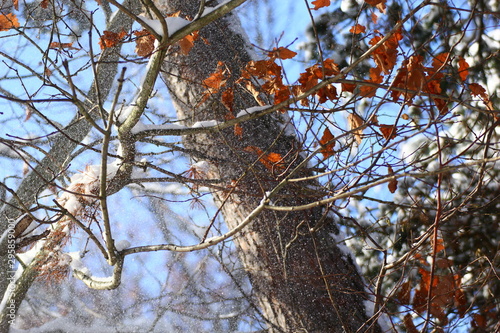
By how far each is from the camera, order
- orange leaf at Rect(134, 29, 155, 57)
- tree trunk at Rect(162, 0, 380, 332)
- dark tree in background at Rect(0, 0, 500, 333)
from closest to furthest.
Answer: dark tree in background at Rect(0, 0, 500, 333)
orange leaf at Rect(134, 29, 155, 57)
tree trunk at Rect(162, 0, 380, 332)

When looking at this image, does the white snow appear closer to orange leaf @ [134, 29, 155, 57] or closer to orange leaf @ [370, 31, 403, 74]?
orange leaf @ [134, 29, 155, 57]

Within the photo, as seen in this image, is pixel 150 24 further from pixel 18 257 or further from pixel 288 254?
pixel 18 257

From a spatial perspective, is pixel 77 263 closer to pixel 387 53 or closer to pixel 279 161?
pixel 279 161

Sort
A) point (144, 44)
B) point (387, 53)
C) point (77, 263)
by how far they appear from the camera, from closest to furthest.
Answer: point (387, 53), point (144, 44), point (77, 263)

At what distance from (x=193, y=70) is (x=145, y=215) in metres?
4.27

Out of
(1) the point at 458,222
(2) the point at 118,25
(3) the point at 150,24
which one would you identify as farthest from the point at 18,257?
(1) the point at 458,222

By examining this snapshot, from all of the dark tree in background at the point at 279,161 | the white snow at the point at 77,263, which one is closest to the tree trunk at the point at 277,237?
the dark tree in background at the point at 279,161

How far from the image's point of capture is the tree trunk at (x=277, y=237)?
1983 mm

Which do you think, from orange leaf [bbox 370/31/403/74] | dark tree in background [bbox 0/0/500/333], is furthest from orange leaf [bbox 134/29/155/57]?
orange leaf [bbox 370/31/403/74]

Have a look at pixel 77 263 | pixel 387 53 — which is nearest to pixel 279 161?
pixel 387 53

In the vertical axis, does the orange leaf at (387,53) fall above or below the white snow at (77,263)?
above

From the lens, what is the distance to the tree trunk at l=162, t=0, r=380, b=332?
1983mm

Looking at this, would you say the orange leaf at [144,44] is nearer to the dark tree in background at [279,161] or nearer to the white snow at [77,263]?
the dark tree in background at [279,161]

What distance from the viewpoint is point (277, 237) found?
2121mm
